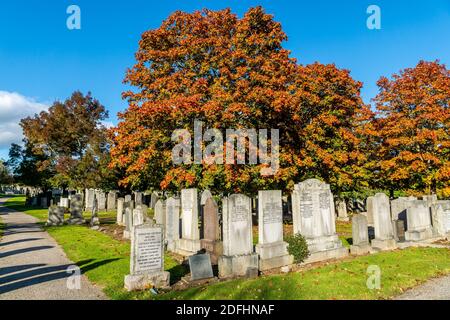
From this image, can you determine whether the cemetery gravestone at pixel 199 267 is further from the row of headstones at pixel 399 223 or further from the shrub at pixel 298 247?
the row of headstones at pixel 399 223

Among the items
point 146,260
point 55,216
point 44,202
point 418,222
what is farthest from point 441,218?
point 44,202

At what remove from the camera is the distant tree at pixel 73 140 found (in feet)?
113

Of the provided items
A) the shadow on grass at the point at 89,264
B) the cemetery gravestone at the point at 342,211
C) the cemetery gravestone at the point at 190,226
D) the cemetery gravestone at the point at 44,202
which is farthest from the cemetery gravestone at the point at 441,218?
the cemetery gravestone at the point at 44,202

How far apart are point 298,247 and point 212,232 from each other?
3076 millimetres

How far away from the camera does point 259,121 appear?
17.2 meters

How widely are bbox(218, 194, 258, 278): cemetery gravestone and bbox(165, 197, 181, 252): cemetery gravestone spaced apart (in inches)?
167

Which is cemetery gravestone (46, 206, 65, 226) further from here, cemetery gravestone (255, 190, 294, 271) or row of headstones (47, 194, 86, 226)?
cemetery gravestone (255, 190, 294, 271)

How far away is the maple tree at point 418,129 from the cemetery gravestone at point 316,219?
13892 millimetres

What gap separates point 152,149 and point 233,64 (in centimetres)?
663

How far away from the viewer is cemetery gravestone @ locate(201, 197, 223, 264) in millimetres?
10867

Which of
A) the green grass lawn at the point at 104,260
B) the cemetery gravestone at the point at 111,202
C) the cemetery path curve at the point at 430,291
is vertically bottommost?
the cemetery path curve at the point at 430,291

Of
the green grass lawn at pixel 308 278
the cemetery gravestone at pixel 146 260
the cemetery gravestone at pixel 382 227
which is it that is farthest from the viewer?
the cemetery gravestone at pixel 382 227

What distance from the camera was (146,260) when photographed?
8.08 meters
